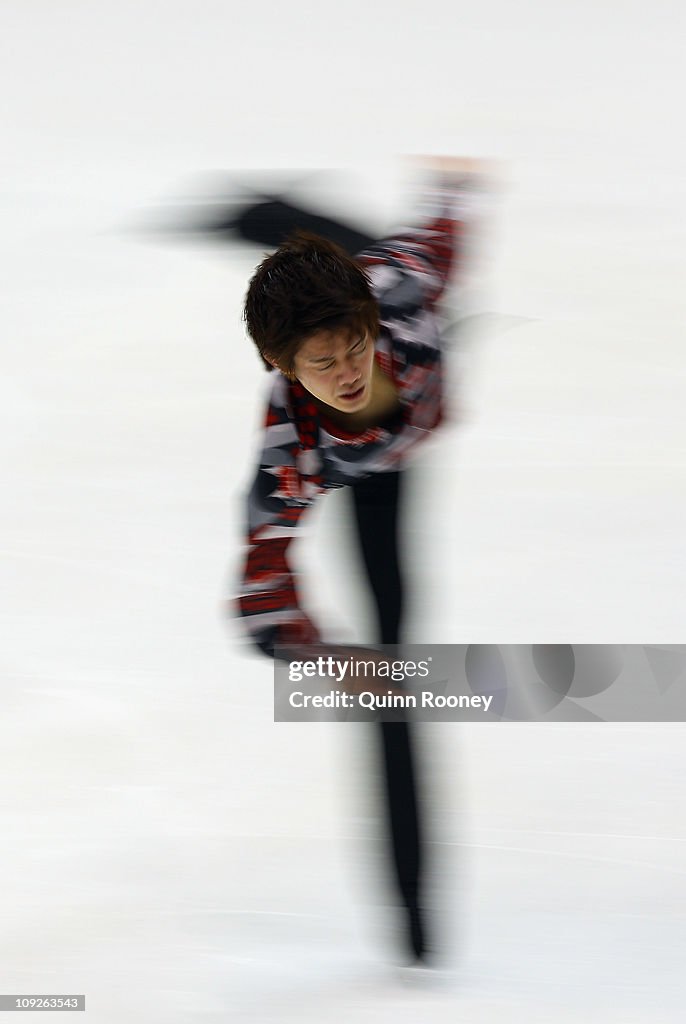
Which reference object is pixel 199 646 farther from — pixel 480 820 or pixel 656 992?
pixel 656 992

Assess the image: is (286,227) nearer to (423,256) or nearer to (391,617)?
(423,256)

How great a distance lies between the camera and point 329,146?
8.25 feet

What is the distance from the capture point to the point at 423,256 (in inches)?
39.8

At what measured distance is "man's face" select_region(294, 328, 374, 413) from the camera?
0.84 m

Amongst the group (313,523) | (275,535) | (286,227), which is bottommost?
(313,523)

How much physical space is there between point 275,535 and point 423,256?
0.89ft

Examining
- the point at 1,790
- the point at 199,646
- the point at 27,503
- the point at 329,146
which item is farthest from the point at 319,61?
the point at 1,790

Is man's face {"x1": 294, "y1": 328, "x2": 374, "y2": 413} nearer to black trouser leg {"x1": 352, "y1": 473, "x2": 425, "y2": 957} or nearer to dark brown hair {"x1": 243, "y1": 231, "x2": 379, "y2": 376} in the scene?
dark brown hair {"x1": 243, "y1": 231, "x2": 379, "y2": 376}

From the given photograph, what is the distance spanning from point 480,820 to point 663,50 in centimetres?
194

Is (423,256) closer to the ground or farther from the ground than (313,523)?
farther from the ground

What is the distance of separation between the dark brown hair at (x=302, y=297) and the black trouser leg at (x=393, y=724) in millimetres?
176

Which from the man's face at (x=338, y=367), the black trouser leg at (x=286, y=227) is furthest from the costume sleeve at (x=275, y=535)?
the black trouser leg at (x=286, y=227)

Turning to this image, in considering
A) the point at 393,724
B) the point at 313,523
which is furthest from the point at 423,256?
the point at 313,523

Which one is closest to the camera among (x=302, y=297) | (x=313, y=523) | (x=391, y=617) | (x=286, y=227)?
(x=302, y=297)
